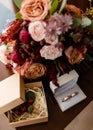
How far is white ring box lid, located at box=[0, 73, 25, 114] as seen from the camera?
805 mm

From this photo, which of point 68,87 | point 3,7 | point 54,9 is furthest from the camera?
point 3,7

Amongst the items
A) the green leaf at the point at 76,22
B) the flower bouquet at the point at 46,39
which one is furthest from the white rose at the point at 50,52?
the green leaf at the point at 76,22

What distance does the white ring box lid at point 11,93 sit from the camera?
2.64 feet

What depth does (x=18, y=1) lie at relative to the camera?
0.86m

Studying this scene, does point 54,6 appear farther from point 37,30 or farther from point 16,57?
point 16,57

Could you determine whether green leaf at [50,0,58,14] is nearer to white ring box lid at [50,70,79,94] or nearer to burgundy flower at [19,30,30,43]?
burgundy flower at [19,30,30,43]

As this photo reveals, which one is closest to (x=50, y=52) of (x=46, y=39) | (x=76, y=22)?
(x=46, y=39)

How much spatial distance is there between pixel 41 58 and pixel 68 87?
0.65 ft

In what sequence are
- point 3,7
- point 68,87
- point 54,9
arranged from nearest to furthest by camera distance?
point 54,9 < point 68,87 < point 3,7

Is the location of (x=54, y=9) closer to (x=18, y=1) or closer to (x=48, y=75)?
(x=18, y=1)

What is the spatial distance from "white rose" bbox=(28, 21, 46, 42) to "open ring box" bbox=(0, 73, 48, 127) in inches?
8.3

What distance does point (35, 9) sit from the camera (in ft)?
2.55

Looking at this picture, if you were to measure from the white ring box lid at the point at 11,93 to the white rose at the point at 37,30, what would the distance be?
210 mm

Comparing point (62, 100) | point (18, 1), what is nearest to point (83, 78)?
point (62, 100)
